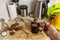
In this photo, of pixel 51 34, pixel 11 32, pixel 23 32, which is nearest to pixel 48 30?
pixel 51 34

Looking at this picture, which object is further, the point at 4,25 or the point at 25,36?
the point at 4,25

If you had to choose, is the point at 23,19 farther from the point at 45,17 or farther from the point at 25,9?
the point at 45,17

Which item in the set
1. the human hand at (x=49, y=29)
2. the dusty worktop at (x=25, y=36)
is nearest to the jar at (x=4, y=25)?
the dusty worktop at (x=25, y=36)

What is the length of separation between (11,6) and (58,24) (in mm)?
498

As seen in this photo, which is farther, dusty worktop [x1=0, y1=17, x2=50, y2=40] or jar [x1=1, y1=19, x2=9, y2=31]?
jar [x1=1, y1=19, x2=9, y2=31]

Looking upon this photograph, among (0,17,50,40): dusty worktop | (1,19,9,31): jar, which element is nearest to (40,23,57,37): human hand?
(0,17,50,40): dusty worktop

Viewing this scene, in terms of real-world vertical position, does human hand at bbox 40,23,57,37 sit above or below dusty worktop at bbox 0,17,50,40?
above

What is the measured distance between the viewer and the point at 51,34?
1.28 metres

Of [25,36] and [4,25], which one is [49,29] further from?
[4,25]

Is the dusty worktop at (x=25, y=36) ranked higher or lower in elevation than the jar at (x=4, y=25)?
lower

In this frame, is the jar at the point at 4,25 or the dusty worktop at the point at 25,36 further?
the jar at the point at 4,25

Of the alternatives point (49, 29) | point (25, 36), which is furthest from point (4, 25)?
point (49, 29)

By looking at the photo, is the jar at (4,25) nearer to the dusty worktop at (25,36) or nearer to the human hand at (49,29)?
the dusty worktop at (25,36)

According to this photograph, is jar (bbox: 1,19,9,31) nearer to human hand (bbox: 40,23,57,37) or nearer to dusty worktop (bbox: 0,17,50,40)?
dusty worktop (bbox: 0,17,50,40)
